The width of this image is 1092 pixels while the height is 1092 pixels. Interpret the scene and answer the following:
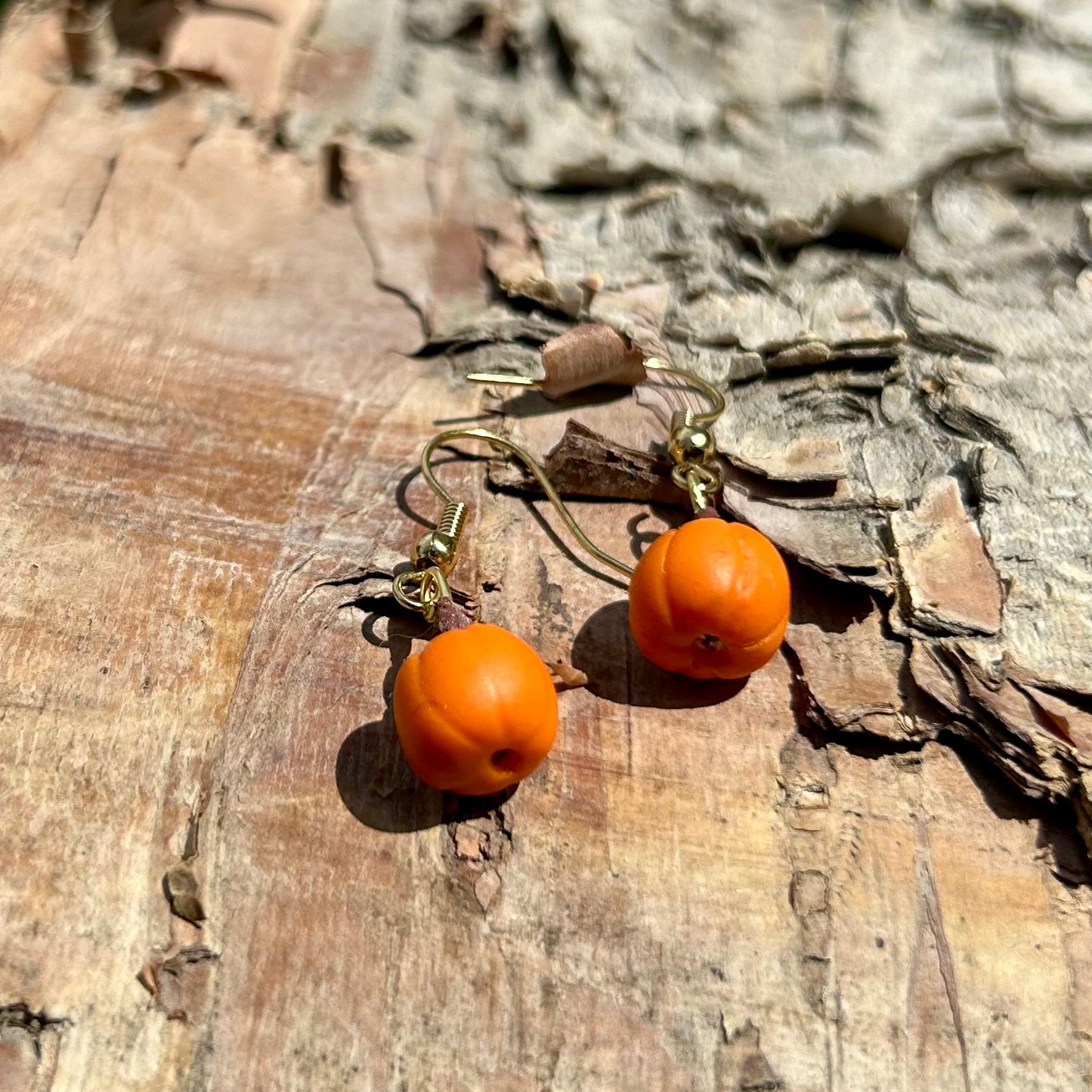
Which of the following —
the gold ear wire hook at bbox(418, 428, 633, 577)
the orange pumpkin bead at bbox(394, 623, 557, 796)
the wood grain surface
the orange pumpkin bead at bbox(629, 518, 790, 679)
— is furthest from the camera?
the gold ear wire hook at bbox(418, 428, 633, 577)

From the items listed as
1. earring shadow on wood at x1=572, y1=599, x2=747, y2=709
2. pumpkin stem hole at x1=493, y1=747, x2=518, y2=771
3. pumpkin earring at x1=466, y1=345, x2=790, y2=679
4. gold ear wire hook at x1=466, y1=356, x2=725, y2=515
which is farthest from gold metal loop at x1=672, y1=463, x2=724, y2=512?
pumpkin stem hole at x1=493, y1=747, x2=518, y2=771

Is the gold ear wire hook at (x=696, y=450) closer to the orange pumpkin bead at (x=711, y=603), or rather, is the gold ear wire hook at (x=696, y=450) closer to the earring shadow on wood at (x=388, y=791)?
the orange pumpkin bead at (x=711, y=603)

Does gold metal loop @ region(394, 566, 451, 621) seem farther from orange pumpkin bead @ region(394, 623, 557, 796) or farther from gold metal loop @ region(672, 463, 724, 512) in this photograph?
gold metal loop @ region(672, 463, 724, 512)

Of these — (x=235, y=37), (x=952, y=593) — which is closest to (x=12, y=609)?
(x=952, y=593)

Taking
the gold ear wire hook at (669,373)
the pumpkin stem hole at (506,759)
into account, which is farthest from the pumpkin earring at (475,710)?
the gold ear wire hook at (669,373)

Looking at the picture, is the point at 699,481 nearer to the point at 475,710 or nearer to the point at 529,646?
the point at 529,646

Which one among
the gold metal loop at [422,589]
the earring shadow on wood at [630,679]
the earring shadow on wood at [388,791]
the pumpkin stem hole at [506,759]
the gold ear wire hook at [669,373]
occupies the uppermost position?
the gold ear wire hook at [669,373]

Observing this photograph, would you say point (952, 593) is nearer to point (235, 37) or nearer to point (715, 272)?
point (715, 272)

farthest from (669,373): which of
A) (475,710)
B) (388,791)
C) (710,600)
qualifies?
(388,791)

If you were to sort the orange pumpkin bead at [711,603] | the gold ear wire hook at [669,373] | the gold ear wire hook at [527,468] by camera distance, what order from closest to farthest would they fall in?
the orange pumpkin bead at [711,603] < the gold ear wire hook at [527,468] < the gold ear wire hook at [669,373]
